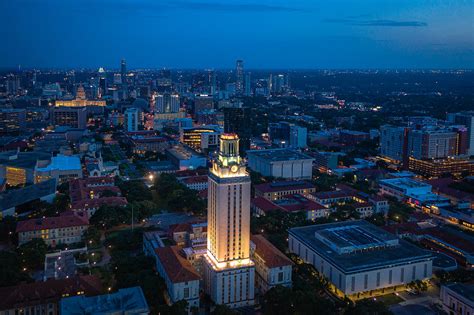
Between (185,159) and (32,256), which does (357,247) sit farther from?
(185,159)

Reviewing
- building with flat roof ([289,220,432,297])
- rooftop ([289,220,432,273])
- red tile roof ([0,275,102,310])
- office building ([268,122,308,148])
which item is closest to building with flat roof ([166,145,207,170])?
office building ([268,122,308,148])

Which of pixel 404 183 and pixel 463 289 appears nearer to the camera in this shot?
pixel 463 289

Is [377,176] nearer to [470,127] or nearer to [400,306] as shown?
[470,127]

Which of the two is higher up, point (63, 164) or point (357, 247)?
point (63, 164)

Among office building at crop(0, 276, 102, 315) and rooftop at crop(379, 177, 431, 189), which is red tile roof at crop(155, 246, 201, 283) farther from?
rooftop at crop(379, 177, 431, 189)

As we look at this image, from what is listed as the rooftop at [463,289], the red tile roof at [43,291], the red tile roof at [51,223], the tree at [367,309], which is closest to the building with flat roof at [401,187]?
the rooftop at [463,289]

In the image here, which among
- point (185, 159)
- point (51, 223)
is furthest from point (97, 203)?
point (185, 159)

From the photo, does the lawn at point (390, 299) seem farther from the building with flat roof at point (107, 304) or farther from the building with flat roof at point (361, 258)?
the building with flat roof at point (107, 304)
